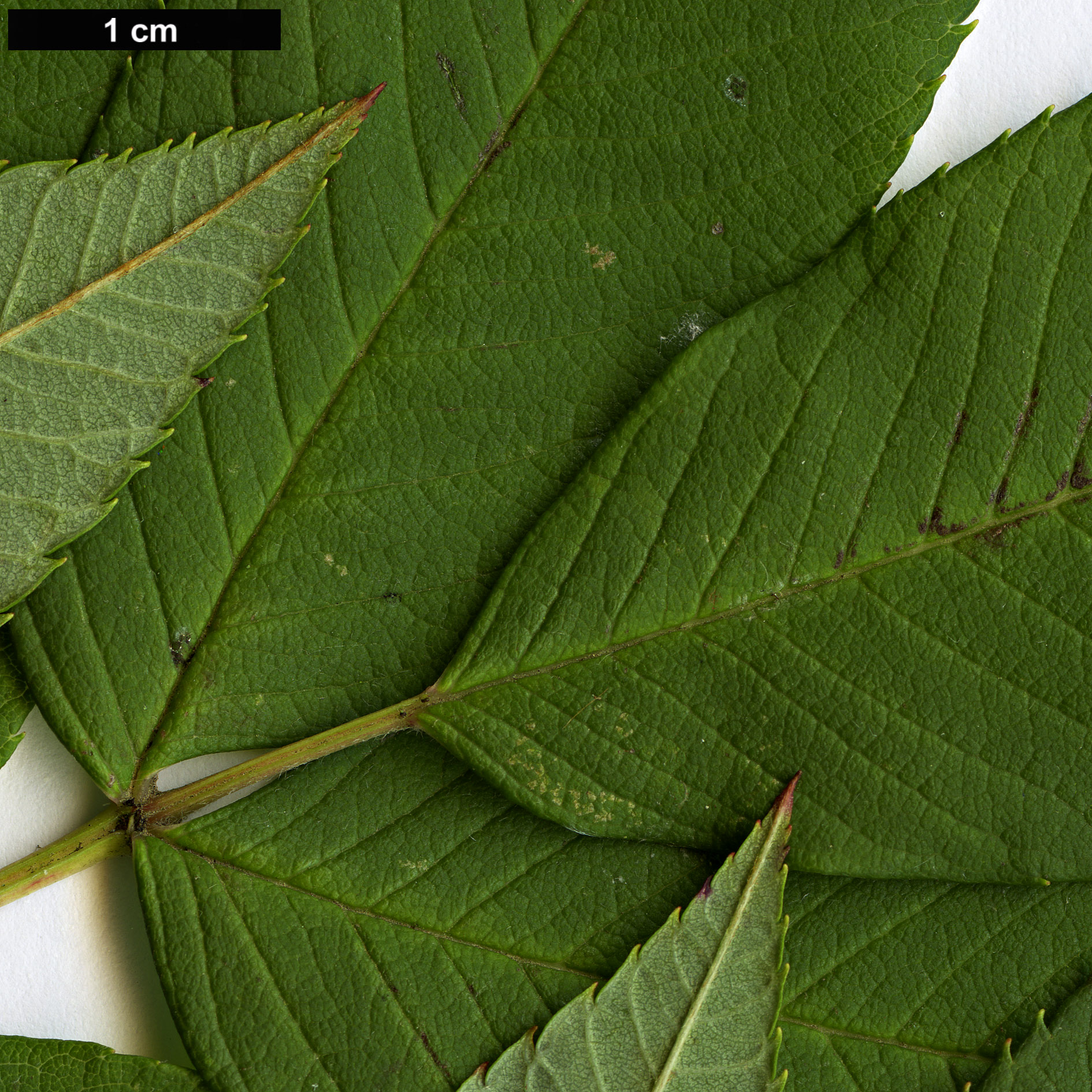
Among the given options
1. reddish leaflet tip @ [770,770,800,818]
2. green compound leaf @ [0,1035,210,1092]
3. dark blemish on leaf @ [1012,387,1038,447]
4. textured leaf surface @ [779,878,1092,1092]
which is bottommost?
textured leaf surface @ [779,878,1092,1092]

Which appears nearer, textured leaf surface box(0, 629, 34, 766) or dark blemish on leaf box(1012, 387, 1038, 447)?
dark blemish on leaf box(1012, 387, 1038, 447)

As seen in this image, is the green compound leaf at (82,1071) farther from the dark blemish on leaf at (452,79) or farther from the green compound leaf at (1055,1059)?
the dark blemish on leaf at (452,79)

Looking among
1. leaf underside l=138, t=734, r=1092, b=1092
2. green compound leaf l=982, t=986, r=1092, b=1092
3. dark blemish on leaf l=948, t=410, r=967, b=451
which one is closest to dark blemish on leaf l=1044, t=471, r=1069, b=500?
dark blemish on leaf l=948, t=410, r=967, b=451

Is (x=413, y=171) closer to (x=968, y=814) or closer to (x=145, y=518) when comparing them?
(x=145, y=518)

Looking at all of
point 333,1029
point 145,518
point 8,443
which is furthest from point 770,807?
point 8,443

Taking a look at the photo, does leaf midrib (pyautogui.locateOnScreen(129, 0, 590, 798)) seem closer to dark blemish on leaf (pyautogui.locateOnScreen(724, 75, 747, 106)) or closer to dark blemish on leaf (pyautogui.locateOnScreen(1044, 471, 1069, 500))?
dark blemish on leaf (pyautogui.locateOnScreen(724, 75, 747, 106))

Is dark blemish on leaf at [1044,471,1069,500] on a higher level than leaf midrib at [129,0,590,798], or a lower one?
lower

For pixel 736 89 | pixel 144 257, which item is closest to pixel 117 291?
pixel 144 257

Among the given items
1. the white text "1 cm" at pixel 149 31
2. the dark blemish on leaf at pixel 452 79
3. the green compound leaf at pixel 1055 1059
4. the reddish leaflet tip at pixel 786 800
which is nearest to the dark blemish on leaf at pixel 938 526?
the reddish leaflet tip at pixel 786 800
